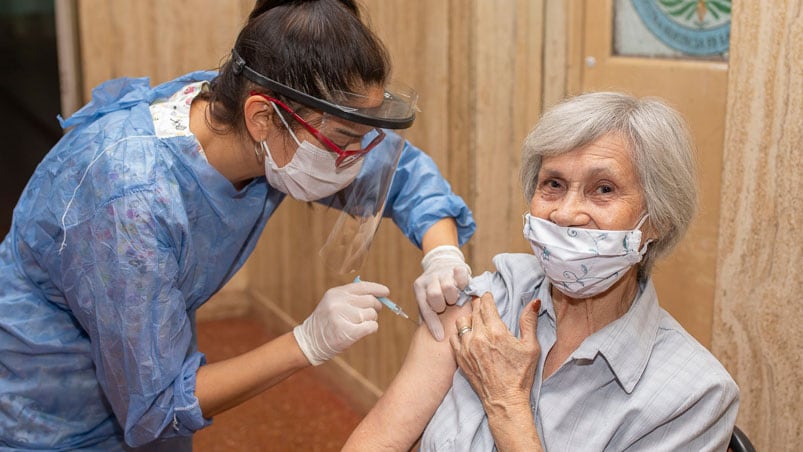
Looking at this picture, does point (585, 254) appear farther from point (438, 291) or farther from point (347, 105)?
point (347, 105)

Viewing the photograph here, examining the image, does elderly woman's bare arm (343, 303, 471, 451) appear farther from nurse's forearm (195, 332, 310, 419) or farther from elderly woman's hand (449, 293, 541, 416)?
nurse's forearm (195, 332, 310, 419)

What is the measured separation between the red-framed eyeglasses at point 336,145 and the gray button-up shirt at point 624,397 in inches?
18.6

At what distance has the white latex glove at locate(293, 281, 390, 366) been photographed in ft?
5.90

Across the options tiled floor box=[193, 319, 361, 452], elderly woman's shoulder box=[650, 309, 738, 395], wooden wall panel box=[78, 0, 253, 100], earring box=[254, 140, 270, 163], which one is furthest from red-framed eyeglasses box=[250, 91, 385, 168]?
wooden wall panel box=[78, 0, 253, 100]

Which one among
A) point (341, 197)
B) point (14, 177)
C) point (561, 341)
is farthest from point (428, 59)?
point (14, 177)

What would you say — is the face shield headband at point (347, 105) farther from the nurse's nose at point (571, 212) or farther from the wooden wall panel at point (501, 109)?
the wooden wall panel at point (501, 109)

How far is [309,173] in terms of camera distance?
1.83m

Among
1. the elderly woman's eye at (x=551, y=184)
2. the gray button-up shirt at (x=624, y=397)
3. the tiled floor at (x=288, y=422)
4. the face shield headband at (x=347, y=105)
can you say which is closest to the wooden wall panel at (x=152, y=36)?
the tiled floor at (x=288, y=422)

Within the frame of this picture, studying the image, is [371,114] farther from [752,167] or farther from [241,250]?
[752,167]

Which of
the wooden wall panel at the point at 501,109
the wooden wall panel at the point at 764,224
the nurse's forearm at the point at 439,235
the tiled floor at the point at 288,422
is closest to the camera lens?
the wooden wall panel at the point at 764,224

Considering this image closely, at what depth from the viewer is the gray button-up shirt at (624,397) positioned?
1.51 m

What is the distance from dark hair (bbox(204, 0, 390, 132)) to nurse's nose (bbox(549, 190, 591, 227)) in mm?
453

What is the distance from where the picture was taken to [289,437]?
3486 millimetres

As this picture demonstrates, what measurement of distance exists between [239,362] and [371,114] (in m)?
0.56
